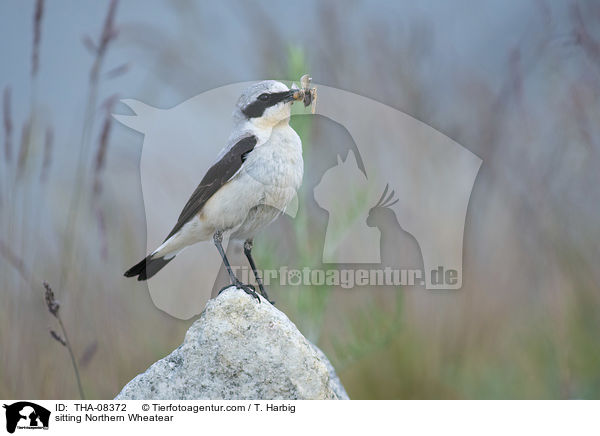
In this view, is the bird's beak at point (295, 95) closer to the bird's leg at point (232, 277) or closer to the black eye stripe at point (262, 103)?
the black eye stripe at point (262, 103)

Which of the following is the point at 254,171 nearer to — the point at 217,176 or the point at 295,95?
the point at 217,176

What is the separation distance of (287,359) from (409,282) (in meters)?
1.14

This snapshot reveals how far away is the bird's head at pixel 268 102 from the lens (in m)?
2.75

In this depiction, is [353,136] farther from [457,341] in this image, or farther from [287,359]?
[287,359]

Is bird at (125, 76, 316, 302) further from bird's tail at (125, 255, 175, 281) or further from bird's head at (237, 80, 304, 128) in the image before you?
bird's tail at (125, 255, 175, 281)

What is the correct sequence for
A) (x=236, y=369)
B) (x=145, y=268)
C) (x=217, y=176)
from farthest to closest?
(x=145, y=268) → (x=217, y=176) → (x=236, y=369)

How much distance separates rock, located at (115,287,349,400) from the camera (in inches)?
97.4
